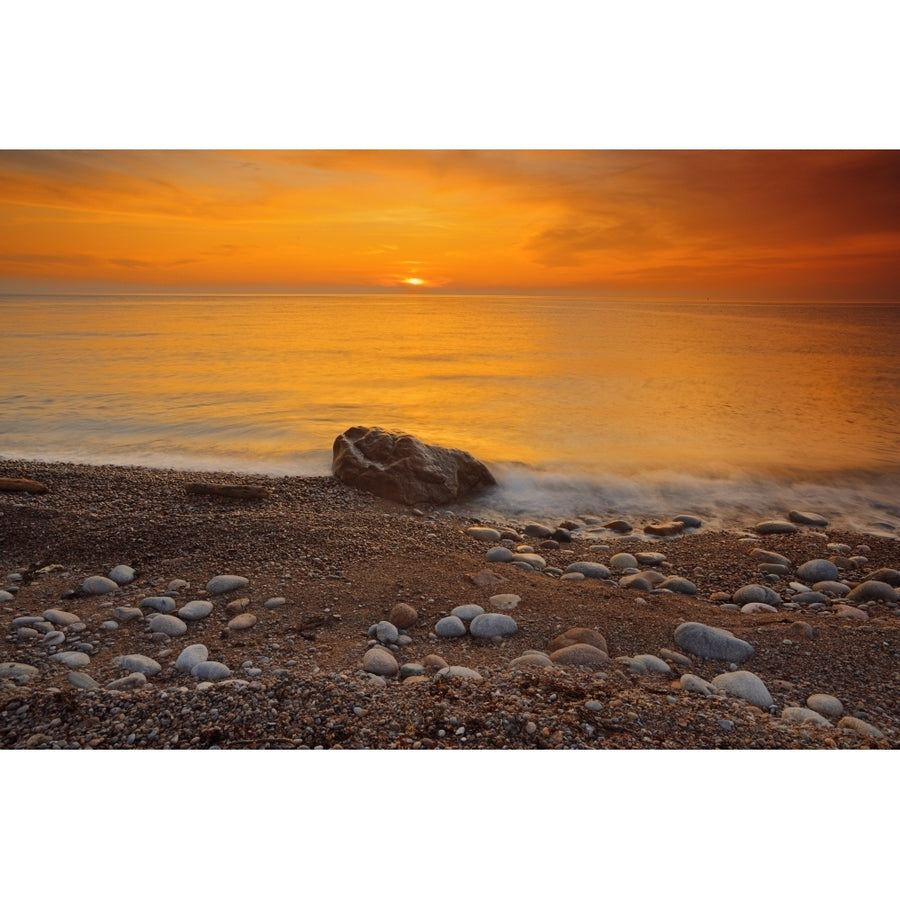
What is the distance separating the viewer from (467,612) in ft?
6.34

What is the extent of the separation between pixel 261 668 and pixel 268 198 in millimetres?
2441

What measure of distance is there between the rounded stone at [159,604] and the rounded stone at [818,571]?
2.17 meters

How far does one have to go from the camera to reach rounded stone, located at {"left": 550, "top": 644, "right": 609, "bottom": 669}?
1702mm

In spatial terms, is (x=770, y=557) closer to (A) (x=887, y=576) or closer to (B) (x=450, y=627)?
(A) (x=887, y=576)

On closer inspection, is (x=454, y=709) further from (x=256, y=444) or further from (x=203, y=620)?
(x=256, y=444)

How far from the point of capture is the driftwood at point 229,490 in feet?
9.50

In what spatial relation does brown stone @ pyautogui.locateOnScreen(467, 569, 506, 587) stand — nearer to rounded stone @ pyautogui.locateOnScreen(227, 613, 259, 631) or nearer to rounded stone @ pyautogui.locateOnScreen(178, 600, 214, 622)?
rounded stone @ pyautogui.locateOnScreen(227, 613, 259, 631)

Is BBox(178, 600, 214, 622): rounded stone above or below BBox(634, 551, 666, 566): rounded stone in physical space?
above

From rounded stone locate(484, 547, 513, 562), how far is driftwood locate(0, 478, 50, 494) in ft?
6.28

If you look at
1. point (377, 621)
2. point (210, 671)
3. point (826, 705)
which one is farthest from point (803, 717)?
point (210, 671)

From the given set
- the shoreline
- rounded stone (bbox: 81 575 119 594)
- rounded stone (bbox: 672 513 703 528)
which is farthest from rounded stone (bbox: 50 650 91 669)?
rounded stone (bbox: 672 513 703 528)

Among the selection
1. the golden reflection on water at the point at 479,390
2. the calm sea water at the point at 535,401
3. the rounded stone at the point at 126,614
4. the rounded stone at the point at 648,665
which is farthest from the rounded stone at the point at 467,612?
the golden reflection on water at the point at 479,390

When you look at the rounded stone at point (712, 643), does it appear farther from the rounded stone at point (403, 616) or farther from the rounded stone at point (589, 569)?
the rounded stone at point (403, 616)

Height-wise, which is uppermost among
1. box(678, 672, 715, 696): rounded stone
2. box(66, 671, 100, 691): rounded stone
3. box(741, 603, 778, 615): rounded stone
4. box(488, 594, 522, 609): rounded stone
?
box(488, 594, 522, 609): rounded stone
